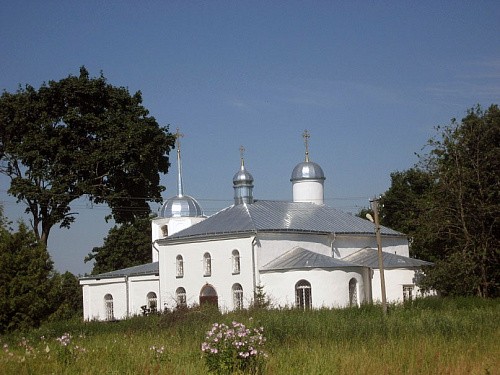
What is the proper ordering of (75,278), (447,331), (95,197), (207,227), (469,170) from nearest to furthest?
(447,331) → (469,170) → (95,197) → (207,227) → (75,278)

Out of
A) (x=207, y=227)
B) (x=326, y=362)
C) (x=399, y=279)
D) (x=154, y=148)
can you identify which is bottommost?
(x=326, y=362)

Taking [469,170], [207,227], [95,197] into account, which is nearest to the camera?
[469,170]

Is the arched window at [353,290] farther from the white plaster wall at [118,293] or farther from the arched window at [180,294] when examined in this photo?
the white plaster wall at [118,293]

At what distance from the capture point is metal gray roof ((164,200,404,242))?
4619 centimetres

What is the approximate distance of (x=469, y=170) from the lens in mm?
40594

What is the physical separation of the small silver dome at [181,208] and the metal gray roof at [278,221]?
8697 millimetres

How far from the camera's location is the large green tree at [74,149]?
42.6 meters

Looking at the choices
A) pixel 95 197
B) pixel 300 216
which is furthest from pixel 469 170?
pixel 95 197

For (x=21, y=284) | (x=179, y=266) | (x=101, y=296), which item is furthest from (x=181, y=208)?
(x=21, y=284)

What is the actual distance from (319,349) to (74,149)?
27.3m

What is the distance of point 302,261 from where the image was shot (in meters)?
43.6

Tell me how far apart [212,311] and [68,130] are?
48.4 feet

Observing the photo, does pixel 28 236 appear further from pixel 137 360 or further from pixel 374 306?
pixel 137 360

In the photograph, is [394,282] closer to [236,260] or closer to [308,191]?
[236,260]
